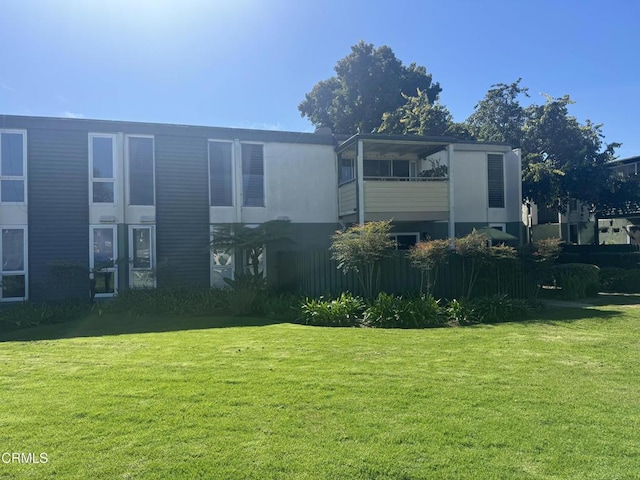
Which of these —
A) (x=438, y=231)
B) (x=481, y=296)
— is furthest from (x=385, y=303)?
(x=438, y=231)

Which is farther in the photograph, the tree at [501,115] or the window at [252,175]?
the tree at [501,115]

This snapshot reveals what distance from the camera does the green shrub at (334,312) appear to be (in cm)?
1041

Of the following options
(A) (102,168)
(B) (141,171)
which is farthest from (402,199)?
(A) (102,168)

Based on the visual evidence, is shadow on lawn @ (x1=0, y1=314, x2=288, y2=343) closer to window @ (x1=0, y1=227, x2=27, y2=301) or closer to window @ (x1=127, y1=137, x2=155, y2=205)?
window @ (x1=0, y1=227, x2=27, y2=301)

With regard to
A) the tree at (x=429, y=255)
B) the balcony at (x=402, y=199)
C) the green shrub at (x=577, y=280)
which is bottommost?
the green shrub at (x=577, y=280)

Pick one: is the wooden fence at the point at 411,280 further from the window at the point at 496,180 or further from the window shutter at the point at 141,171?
the window at the point at 496,180

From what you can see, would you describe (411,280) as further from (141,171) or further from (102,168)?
(102,168)

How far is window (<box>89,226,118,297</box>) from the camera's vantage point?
14.6 meters

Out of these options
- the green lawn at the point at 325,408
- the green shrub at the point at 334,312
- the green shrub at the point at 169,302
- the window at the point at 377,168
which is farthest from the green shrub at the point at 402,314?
the window at the point at 377,168

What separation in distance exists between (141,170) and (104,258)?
10.5ft

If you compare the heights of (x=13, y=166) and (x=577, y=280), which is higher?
(x=13, y=166)

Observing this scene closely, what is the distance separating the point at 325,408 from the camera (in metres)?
4.57

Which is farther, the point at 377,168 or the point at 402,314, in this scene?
the point at 377,168

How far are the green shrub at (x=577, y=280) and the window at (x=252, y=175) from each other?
1040cm
